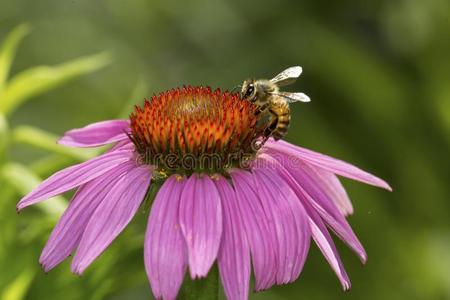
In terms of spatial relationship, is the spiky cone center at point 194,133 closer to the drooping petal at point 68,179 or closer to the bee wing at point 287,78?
the drooping petal at point 68,179

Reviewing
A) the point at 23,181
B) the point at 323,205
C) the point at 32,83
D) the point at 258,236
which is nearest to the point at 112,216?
the point at 258,236

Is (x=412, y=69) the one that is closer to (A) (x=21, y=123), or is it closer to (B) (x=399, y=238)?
(B) (x=399, y=238)

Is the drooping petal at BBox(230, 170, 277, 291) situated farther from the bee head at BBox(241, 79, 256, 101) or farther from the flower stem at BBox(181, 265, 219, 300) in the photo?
the bee head at BBox(241, 79, 256, 101)

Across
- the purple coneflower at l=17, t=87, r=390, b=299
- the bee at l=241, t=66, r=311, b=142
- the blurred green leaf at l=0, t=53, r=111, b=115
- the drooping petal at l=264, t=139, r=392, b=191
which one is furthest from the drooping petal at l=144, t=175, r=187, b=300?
the blurred green leaf at l=0, t=53, r=111, b=115

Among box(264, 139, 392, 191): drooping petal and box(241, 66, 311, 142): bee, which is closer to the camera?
box(264, 139, 392, 191): drooping petal

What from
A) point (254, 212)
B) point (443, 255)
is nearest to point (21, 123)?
point (443, 255)

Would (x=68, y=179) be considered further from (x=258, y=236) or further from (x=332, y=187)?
(x=332, y=187)
